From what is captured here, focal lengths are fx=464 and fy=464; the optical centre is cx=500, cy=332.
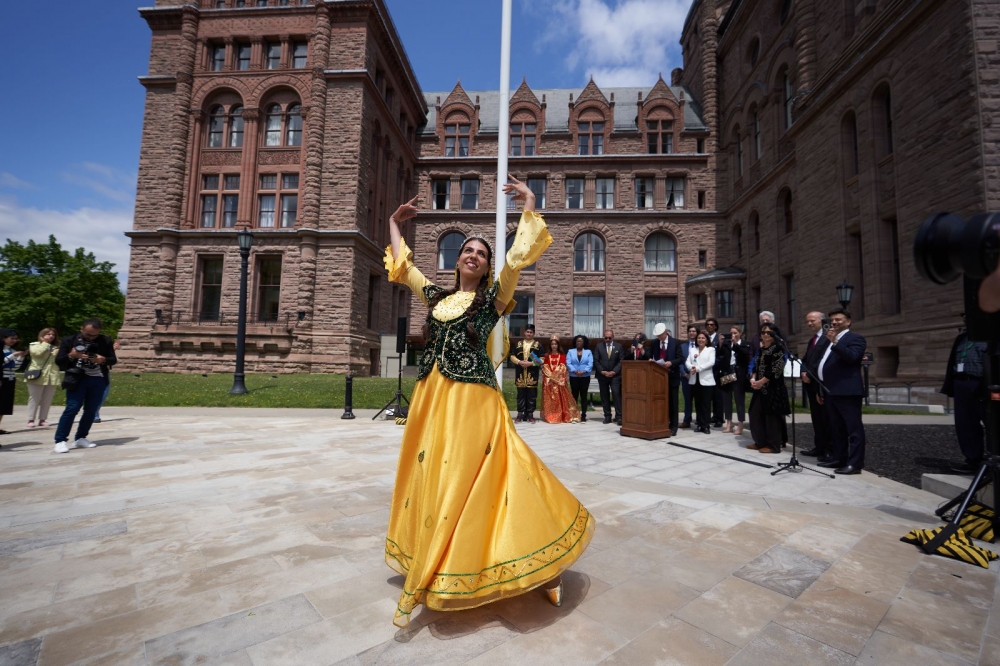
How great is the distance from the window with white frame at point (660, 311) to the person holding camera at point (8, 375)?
29.8 metres

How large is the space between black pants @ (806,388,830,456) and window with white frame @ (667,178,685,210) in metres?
28.3

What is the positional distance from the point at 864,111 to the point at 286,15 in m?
28.3

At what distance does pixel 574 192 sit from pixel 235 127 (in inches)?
848

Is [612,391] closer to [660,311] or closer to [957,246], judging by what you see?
[957,246]

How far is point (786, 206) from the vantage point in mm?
25094

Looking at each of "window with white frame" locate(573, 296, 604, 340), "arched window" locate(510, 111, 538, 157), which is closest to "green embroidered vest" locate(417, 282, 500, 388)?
"window with white frame" locate(573, 296, 604, 340)

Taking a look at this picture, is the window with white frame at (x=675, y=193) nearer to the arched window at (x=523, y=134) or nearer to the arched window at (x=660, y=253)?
the arched window at (x=660, y=253)

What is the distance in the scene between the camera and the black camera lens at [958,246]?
1688 millimetres

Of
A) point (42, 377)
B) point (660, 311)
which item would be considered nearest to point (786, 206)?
point (660, 311)

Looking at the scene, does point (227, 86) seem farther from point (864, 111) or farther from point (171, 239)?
point (864, 111)

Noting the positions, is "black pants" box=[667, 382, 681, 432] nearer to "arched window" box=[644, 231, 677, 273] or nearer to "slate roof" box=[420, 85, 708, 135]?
"arched window" box=[644, 231, 677, 273]

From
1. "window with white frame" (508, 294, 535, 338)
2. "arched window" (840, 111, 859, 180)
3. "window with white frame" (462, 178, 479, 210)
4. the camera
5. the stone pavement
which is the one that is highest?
"window with white frame" (462, 178, 479, 210)

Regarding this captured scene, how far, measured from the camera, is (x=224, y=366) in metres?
23.4

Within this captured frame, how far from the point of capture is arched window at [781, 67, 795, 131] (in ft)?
80.8
